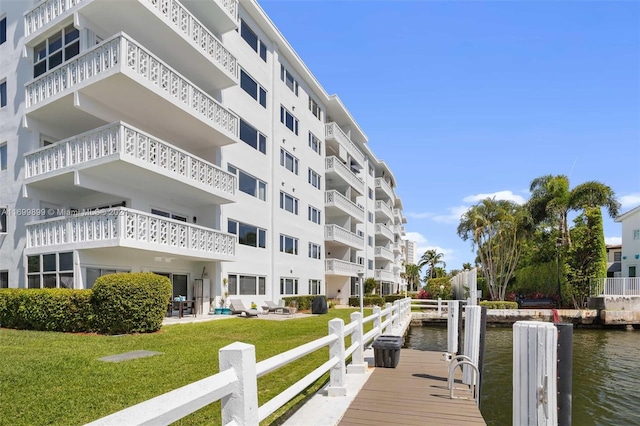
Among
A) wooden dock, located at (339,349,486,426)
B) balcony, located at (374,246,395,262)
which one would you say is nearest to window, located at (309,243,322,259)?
balcony, located at (374,246,395,262)

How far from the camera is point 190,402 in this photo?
243 centimetres

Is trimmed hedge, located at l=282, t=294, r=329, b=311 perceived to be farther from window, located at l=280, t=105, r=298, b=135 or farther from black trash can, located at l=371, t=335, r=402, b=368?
black trash can, located at l=371, t=335, r=402, b=368

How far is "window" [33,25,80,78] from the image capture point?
17203 mm

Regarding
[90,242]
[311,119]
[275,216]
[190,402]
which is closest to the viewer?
[190,402]

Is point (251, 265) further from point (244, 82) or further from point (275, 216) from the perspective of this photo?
point (244, 82)

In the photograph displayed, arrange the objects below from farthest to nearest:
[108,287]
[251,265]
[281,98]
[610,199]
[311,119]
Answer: [610,199]
[311,119]
[281,98]
[251,265]
[108,287]

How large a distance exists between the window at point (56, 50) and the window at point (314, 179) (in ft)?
63.1

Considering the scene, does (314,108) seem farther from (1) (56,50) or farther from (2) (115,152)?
(2) (115,152)

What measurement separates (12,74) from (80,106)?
6.00 m

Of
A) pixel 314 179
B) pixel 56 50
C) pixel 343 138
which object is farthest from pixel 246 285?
pixel 343 138

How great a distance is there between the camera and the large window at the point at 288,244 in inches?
1115

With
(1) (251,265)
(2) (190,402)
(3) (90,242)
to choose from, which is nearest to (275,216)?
(1) (251,265)

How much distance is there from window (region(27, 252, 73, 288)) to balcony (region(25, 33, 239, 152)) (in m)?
5.55

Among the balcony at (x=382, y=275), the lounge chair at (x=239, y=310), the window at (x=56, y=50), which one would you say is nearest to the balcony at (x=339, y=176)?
the balcony at (x=382, y=275)
